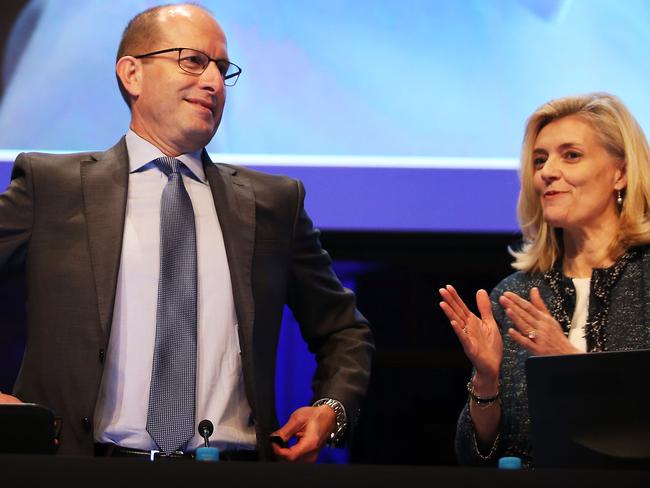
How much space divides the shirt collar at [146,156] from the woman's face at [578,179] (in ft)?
2.96

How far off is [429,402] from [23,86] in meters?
1.62

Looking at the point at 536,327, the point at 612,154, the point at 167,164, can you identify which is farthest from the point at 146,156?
the point at 612,154

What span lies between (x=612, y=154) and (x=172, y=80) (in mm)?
1136

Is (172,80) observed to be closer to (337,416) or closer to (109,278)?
(109,278)

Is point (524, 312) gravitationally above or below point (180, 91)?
below

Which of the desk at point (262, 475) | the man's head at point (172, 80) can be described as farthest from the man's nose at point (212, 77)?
the desk at point (262, 475)

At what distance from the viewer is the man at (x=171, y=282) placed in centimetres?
199

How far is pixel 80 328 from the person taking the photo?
2.00 metres

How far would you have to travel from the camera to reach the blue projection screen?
3.07 meters

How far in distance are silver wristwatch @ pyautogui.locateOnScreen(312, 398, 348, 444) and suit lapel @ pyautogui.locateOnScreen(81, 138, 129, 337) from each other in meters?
0.48

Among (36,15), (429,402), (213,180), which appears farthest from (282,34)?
(429,402)

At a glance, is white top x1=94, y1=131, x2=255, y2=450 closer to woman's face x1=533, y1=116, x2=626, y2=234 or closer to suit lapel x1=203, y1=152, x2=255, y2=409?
suit lapel x1=203, y1=152, x2=255, y2=409

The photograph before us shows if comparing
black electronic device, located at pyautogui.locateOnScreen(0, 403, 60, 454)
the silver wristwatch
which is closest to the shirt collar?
the silver wristwatch

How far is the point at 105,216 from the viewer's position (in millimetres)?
2096
